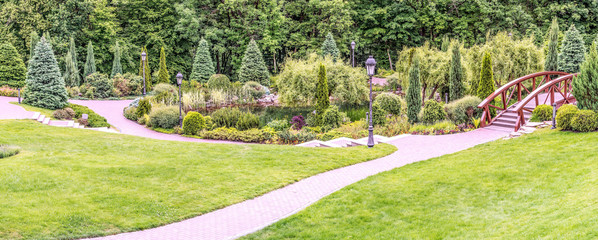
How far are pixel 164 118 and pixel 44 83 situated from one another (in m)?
6.71

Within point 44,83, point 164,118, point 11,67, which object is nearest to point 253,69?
point 164,118

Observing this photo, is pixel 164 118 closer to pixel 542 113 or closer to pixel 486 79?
pixel 486 79

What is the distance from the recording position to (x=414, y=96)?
22031 mm

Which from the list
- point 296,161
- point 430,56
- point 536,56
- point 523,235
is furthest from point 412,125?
point 523,235

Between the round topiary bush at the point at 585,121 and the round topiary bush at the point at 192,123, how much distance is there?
14.1 metres

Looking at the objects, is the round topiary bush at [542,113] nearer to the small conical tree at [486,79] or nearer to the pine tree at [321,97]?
the small conical tree at [486,79]

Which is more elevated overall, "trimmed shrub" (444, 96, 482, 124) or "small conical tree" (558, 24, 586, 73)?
"small conical tree" (558, 24, 586, 73)

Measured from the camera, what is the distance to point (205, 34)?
42156mm

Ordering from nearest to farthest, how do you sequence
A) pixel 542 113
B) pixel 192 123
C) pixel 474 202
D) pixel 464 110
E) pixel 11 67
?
pixel 474 202, pixel 542 113, pixel 464 110, pixel 192 123, pixel 11 67

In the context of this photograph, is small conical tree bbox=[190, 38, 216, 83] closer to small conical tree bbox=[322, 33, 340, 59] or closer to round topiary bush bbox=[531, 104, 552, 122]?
small conical tree bbox=[322, 33, 340, 59]

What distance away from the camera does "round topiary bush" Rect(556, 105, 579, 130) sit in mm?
15148

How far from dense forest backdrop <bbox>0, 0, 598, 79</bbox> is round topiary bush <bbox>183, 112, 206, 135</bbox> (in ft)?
66.2

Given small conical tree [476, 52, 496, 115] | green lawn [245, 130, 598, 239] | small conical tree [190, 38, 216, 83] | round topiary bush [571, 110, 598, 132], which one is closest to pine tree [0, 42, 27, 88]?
small conical tree [190, 38, 216, 83]

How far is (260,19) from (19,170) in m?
32.4
